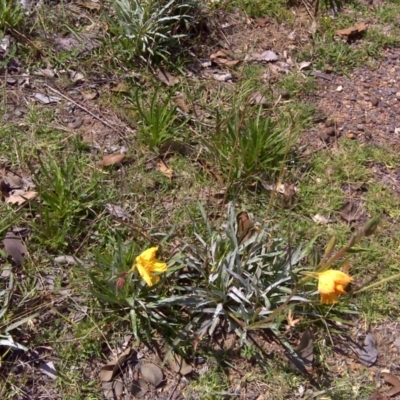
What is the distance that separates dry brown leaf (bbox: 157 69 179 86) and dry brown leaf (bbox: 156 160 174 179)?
0.54 meters

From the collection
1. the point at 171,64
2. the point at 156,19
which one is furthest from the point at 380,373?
the point at 156,19

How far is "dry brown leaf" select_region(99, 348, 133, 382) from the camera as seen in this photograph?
2.16 metres

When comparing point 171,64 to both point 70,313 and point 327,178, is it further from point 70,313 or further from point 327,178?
point 70,313

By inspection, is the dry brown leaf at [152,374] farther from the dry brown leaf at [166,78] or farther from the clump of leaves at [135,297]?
the dry brown leaf at [166,78]

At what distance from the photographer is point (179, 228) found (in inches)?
99.1

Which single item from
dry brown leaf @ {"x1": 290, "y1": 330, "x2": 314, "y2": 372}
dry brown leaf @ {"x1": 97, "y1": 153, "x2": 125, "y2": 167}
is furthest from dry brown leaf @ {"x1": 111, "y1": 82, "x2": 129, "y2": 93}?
dry brown leaf @ {"x1": 290, "y1": 330, "x2": 314, "y2": 372}

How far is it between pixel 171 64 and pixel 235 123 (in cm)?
66

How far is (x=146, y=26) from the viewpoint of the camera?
3020 millimetres

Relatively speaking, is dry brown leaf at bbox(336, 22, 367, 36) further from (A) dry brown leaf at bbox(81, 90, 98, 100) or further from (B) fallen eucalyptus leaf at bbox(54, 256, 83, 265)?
(B) fallen eucalyptus leaf at bbox(54, 256, 83, 265)

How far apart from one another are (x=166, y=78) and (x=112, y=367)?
161cm

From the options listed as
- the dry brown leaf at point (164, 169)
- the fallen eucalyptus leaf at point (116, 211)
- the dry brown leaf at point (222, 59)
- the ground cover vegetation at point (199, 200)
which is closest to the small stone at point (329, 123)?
the ground cover vegetation at point (199, 200)

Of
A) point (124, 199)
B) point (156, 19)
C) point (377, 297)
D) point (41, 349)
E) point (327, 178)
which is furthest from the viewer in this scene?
point (156, 19)

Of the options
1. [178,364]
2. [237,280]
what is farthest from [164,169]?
[178,364]

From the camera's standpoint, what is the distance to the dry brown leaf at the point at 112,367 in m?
2.16
